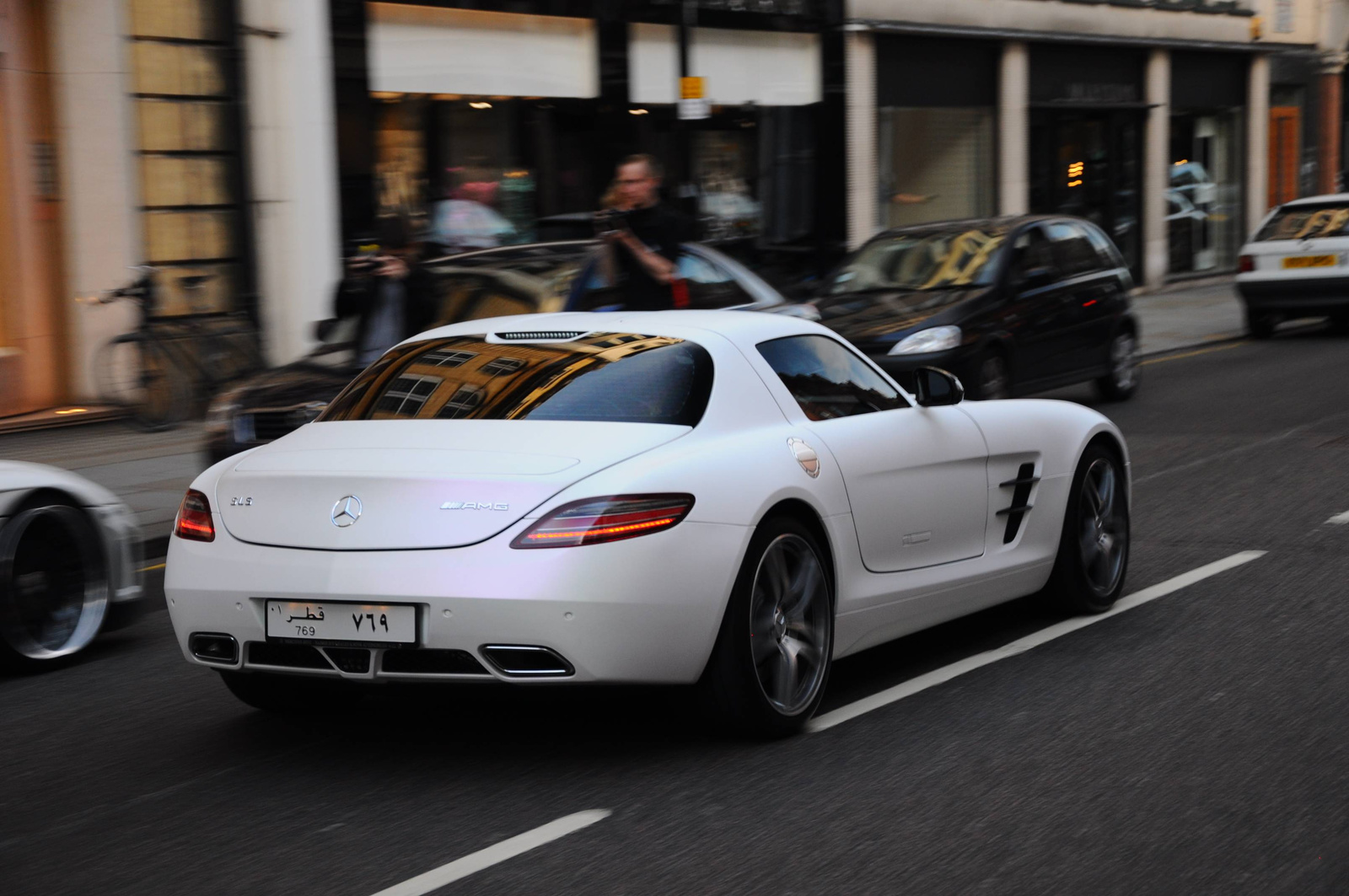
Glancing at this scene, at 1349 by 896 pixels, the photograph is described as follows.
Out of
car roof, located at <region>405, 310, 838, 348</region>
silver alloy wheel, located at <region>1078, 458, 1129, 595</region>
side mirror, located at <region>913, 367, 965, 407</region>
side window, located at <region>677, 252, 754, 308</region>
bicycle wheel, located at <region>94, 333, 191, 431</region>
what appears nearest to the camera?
car roof, located at <region>405, 310, 838, 348</region>

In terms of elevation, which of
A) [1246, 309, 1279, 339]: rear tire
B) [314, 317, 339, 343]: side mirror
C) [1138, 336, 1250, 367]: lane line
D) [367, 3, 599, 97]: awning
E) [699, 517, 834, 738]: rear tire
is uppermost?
[367, 3, 599, 97]: awning

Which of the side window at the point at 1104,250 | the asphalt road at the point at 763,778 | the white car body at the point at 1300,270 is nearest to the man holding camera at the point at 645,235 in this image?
the asphalt road at the point at 763,778

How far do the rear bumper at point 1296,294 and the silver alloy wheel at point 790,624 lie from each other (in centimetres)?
1720

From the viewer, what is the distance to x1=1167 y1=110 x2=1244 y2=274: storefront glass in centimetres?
3272

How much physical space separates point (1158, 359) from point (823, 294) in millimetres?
6630

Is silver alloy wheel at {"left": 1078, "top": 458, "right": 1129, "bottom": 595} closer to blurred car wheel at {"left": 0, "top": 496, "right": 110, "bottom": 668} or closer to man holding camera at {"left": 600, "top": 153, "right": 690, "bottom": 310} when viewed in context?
man holding camera at {"left": 600, "top": 153, "right": 690, "bottom": 310}

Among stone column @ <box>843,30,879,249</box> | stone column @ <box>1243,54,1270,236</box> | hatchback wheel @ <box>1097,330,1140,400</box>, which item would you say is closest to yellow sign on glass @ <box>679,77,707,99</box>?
hatchback wheel @ <box>1097,330,1140,400</box>

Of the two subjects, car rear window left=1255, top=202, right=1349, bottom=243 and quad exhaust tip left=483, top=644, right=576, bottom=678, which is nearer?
quad exhaust tip left=483, top=644, right=576, bottom=678

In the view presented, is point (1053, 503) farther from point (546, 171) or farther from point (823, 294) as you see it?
point (546, 171)

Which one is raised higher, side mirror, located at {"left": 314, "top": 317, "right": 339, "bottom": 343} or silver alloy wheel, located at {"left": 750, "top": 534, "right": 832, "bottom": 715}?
side mirror, located at {"left": 314, "top": 317, "right": 339, "bottom": 343}

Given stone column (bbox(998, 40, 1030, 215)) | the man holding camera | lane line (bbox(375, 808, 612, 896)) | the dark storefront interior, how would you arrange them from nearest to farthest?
lane line (bbox(375, 808, 612, 896)) → the man holding camera → stone column (bbox(998, 40, 1030, 215)) → the dark storefront interior

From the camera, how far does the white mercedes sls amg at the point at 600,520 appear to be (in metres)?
4.70

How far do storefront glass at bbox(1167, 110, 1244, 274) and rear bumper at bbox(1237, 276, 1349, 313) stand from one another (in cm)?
1112

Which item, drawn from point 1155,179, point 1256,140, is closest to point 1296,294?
point 1155,179
